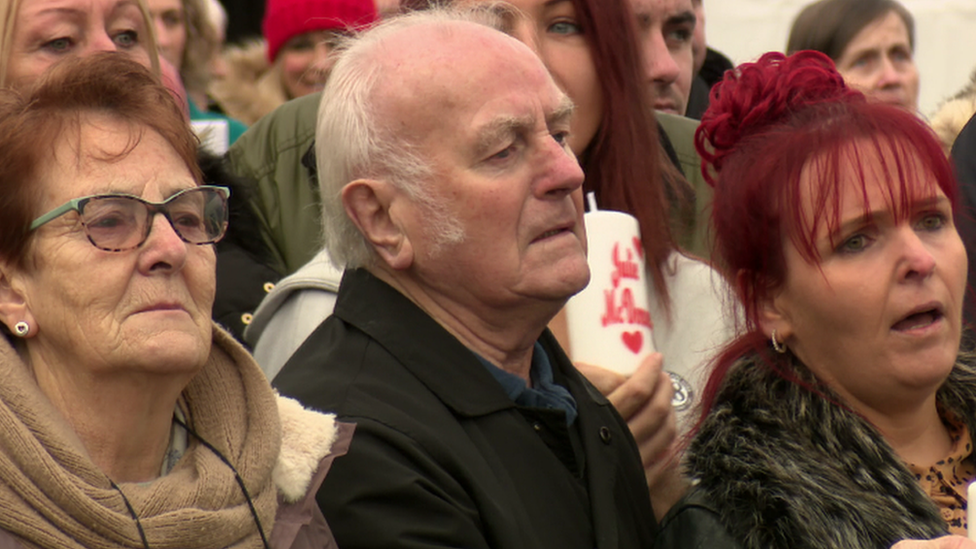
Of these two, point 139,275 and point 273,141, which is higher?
point 139,275

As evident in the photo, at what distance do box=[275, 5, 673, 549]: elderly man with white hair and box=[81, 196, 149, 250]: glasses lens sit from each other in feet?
1.82

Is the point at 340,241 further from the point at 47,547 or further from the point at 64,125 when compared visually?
the point at 47,547

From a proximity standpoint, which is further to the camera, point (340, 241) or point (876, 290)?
point (340, 241)

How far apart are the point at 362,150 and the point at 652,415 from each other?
89cm

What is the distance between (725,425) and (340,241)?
0.91 metres

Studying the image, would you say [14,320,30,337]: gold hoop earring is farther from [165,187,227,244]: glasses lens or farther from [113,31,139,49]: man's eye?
[113,31,139,49]: man's eye

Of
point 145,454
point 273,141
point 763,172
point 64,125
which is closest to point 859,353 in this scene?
point 763,172

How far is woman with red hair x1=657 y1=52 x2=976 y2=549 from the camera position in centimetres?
286

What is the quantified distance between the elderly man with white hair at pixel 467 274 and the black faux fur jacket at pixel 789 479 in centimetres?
21

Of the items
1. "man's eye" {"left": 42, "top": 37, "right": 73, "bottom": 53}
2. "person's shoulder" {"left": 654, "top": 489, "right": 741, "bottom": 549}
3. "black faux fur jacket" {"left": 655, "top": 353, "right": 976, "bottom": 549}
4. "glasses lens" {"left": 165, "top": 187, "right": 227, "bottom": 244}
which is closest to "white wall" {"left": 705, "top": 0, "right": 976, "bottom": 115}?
"man's eye" {"left": 42, "top": 37, "right": 73, "bottom": 53}

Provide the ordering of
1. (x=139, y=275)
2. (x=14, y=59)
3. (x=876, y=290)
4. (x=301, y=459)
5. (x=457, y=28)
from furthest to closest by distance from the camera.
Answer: (x=14, y=59) → (x=457, y=28) → (x=876, y=290) → (x=301, y=459) → (x=139, y=275)

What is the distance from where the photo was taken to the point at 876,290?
9.65 feet

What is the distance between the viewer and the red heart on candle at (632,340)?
319 cm

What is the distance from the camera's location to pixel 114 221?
97.3 inches
